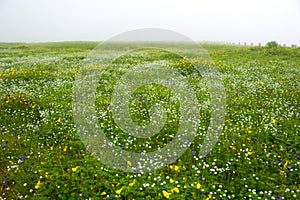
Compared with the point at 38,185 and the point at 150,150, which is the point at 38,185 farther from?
the point at 150,150

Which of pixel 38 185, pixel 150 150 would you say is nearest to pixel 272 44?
pixel 150 150

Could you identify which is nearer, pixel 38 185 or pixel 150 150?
pixel 38 185

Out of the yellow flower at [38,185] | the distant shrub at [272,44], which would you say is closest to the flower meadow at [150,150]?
the yellow flower at [38,185]

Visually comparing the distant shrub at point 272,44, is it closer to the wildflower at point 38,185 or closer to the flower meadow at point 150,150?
the flower meadow at point 150,150

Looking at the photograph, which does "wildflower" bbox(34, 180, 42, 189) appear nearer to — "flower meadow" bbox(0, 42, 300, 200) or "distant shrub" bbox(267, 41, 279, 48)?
"flower meadow" bbox(0, 42, 300, 200)

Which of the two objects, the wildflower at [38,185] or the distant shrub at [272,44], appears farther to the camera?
the distant shrub at [272,44]

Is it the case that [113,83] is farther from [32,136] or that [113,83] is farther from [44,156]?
[44,156]

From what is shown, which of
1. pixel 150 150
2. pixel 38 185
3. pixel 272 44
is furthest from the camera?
pixel 272 44

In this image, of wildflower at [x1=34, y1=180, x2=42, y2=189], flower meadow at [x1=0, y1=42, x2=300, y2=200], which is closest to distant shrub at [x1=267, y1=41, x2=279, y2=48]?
flower meadow at [x1=0, y1=42, x2=300, y2=200]

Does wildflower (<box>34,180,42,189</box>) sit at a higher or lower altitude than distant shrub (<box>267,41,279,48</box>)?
lower

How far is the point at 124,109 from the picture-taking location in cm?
881

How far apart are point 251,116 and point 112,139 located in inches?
200

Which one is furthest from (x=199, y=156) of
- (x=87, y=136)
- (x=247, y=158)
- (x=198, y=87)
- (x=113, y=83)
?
(x=113, y=83)

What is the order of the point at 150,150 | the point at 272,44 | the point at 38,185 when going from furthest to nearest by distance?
1. the point at 272,44
2. the point at 150,150
3. the point at 38,185
